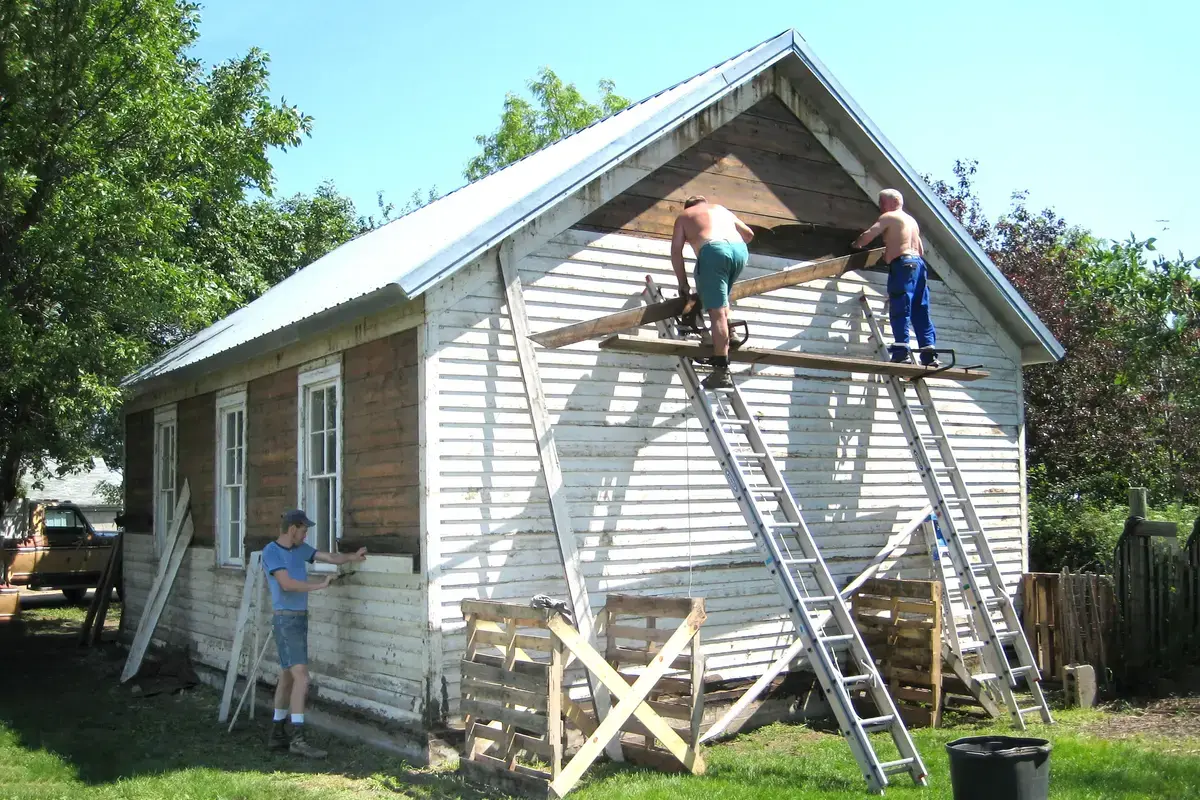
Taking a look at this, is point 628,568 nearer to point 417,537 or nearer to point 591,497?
point 591,497

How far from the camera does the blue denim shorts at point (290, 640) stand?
31.4ft

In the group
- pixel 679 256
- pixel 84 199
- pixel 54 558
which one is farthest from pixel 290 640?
pixel 54 558

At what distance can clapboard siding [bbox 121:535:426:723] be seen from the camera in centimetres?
903

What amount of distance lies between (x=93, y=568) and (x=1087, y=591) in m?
21.2

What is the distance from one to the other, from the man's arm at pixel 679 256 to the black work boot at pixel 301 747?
187 inches

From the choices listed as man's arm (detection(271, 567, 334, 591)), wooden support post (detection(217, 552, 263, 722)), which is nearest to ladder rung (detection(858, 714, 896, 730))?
man's arm (detection(271, 567, 334, 591))

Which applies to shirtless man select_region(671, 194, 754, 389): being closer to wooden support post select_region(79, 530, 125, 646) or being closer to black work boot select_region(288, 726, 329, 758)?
black work boot select_region(288, 726, 329, 758)

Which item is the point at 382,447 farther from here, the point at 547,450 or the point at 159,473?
the point at 159,473

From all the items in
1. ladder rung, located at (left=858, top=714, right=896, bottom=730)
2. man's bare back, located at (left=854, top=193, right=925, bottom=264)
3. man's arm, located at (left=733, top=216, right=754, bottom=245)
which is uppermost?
man's bare back, located at (left=854, top=193, right=925, bottom=264)

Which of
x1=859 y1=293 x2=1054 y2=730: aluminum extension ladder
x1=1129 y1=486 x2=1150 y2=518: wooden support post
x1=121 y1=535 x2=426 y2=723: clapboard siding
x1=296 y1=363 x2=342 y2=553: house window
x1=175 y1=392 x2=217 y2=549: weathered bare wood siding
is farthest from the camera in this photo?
x1=175 y1=392 x2=217 y2=549: weathered bare wood siding

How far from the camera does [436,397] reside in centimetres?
895

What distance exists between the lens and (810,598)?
8.36m

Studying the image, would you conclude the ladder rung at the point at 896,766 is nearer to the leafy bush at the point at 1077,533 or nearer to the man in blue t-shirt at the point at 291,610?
the man in blue t-shirt at the point at 291,610

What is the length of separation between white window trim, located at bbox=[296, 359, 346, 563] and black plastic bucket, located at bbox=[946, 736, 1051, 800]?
5.82m
